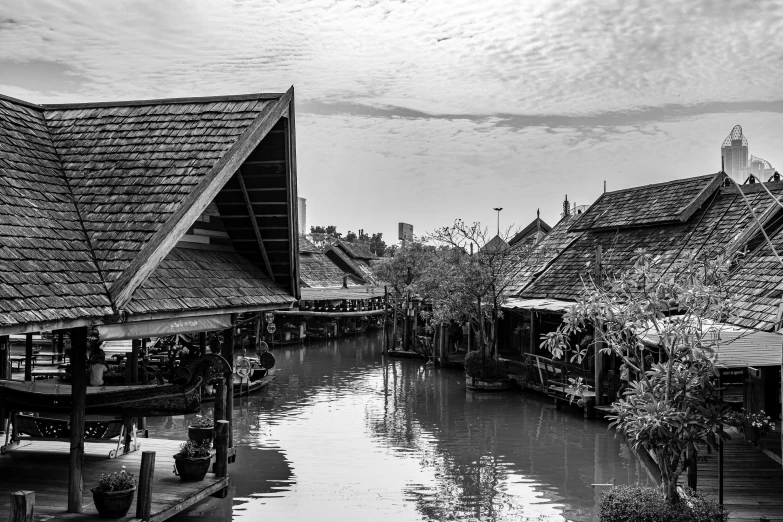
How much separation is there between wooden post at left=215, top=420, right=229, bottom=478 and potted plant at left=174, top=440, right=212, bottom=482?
382mm

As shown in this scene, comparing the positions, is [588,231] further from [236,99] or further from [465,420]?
[236,99]

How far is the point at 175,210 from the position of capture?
9.70 metres

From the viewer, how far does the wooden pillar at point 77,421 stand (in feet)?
28.7

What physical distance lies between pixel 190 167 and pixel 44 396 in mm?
3680

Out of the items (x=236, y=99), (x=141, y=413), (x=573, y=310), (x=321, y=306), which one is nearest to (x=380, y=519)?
(x=141, y=413)

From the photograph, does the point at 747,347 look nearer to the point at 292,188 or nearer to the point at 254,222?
the point at 292,188

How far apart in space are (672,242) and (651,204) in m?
3.17

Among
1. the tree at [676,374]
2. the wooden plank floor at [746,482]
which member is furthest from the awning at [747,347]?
the wooden plank floor at [746,482]

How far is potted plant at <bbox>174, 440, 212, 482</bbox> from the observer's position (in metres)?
10.8

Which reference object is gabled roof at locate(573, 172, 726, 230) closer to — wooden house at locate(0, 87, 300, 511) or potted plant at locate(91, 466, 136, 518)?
wooden house at locate(0, 87, 300, 511)

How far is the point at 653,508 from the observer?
354 inches

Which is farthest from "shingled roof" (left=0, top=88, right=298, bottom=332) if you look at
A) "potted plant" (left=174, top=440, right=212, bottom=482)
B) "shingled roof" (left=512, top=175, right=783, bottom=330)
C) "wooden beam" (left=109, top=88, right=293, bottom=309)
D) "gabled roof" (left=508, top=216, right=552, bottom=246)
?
"gabled roof" (left=508, top=216, right=552, bottom=246)

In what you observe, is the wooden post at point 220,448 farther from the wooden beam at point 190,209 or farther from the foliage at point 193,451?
the wooden beam at point 190,209

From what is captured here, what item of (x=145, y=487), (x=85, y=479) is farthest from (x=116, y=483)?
(x=85, y=479)
